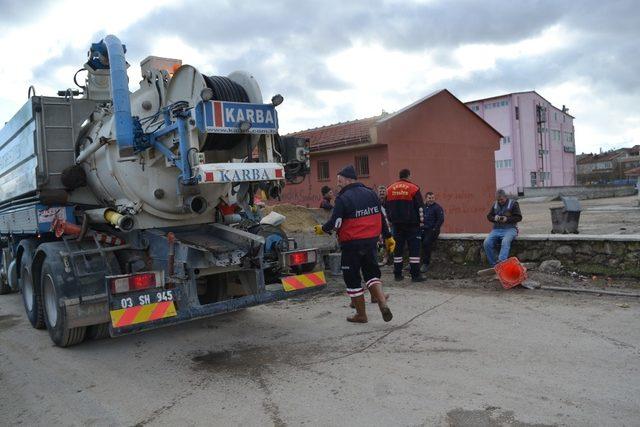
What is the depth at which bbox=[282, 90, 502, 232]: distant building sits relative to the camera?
56.2ft

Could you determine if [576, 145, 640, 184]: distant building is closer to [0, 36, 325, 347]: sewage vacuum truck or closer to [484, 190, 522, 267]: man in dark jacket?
[484, 190, 522, 267]: man in dark jacket

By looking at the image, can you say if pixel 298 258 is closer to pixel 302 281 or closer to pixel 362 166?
pixel 302 281

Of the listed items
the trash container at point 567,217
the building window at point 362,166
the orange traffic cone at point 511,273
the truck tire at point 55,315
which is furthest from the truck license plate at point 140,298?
the building window at point 362,166

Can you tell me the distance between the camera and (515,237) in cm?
827

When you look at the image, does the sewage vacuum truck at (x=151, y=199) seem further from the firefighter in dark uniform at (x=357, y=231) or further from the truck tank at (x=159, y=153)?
the firefighter in dark uniform at (x=357, y=231)

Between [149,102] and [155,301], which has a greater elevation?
[149,102]

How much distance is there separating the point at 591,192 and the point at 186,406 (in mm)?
45776

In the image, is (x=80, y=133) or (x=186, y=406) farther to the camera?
(x=80, y=133)

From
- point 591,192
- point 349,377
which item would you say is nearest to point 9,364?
point 349,377

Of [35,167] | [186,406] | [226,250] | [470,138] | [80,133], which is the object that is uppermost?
[470,138]

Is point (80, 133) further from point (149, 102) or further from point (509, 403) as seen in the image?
point (509, 403)

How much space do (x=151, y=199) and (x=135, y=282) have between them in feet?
3.79

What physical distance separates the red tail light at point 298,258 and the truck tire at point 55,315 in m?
2.40

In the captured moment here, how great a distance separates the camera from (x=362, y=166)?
57.7 feet
